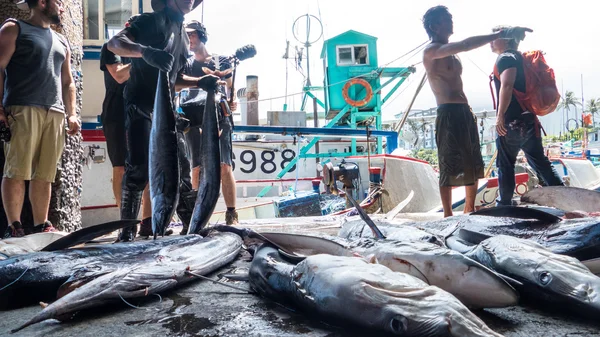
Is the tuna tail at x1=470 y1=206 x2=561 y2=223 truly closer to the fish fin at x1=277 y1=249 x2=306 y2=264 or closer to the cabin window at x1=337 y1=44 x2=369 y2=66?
the fish fin at x1=277 y1=249 x2=306 y2=264

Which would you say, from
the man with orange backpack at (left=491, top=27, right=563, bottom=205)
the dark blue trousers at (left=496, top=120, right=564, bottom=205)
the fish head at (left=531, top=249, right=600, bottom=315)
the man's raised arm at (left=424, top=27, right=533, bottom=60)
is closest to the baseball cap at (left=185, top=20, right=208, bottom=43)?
the man's raised arm at (left=424, top=27, right=533, bottom=60)

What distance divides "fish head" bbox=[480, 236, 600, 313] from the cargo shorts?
3454 mm

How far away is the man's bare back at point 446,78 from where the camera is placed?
13.5 ft

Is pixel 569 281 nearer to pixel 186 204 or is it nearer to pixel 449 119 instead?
pixel 449 119

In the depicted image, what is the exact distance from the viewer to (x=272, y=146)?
10992 millimetres

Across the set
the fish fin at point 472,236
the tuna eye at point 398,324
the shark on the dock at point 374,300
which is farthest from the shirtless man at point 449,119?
the tuna eye at point 398,324

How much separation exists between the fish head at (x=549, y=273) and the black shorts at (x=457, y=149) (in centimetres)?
232

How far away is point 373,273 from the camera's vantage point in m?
1.31

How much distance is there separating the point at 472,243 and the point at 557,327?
3.19 feet

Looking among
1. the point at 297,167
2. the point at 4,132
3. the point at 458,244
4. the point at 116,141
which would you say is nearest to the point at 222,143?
the point at 116,141

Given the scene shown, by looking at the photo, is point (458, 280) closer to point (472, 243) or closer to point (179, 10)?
point (472, 243)

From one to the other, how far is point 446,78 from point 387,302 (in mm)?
3559

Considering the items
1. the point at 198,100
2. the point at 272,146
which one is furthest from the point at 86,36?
the point at 272,146

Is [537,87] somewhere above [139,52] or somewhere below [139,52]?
below
